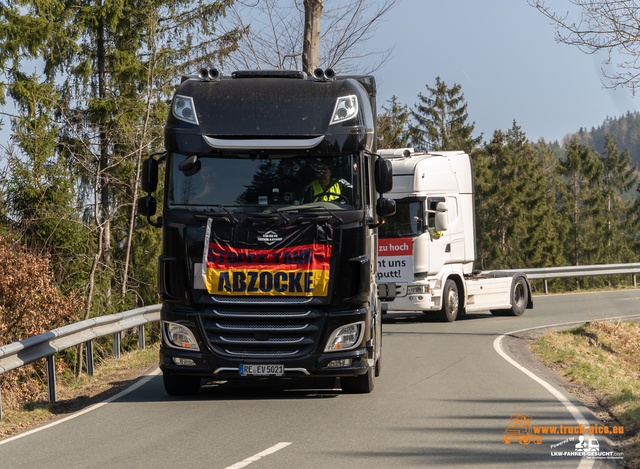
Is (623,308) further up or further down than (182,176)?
further down

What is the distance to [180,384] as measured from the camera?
9188 millimetres

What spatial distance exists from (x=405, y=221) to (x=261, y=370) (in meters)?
9.36

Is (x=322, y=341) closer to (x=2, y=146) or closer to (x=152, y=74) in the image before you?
(x=2, y=146)

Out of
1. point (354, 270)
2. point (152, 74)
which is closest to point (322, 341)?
point (354, 270)

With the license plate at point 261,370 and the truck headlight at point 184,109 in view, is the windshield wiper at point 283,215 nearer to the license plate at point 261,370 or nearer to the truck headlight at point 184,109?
the truck headlight at point 184,109

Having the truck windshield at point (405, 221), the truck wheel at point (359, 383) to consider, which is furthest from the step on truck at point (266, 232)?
the truck windshield at point (405, 221)

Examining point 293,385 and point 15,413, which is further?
point 293,385

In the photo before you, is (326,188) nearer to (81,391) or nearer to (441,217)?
(81,391)

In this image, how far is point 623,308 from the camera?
70.9 feet

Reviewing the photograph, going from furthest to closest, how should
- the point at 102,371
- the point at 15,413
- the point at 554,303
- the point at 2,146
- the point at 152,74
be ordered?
the point at 554,303
the point at 152,74
the point at 2,146
the point at 102,371
the point at 15,413

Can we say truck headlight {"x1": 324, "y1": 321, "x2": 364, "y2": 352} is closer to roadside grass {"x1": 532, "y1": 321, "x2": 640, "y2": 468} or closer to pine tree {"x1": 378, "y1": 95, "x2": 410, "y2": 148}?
roadside grass {"x1": 532, "y1": 321, "x2": 640, "y2": 468}

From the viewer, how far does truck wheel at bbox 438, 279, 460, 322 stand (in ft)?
58.4

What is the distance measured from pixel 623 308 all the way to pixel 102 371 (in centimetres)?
1565

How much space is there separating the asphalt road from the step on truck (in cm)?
58
